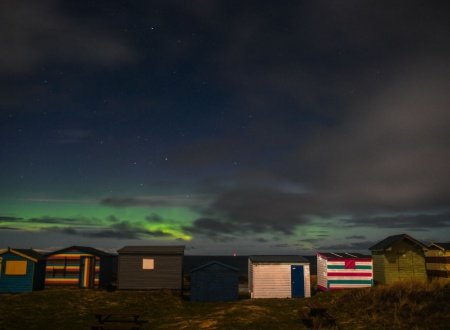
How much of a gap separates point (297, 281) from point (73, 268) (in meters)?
19.3

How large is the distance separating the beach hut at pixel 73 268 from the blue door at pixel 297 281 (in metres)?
16.8

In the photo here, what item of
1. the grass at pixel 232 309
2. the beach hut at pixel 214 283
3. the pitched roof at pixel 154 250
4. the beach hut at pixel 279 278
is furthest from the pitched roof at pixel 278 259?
the pitched roof at pixel 154 250

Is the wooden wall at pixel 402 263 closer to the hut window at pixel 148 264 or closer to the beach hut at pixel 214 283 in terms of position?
the beach hut at pixel 214 283

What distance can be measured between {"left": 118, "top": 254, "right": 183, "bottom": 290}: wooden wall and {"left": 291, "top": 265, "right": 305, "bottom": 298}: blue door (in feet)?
A: 31.1

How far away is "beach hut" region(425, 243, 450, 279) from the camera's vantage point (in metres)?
36.6

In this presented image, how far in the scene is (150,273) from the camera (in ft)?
111

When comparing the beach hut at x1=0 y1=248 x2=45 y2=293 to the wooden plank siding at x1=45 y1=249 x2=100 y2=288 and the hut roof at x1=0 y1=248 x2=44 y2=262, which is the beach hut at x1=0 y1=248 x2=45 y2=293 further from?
the wooden plank siding at x1=45 y1=249 x2=100 y2=288

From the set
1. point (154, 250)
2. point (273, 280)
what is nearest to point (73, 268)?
point (154, 250)

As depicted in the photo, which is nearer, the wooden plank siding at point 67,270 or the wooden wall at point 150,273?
the wooden wall at point 150,273

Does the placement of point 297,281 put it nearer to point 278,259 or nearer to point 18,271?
point 278,259

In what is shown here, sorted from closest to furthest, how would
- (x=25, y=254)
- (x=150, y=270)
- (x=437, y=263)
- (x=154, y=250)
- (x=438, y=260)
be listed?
(x=25, y=254) → (x=150, y=270) → (x=154, y=250) → (x=438, y=260) → (x=437, y=263)

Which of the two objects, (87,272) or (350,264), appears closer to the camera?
(350,264)

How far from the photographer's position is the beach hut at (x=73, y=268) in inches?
1351

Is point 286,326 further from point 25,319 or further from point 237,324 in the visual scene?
point 25,319
